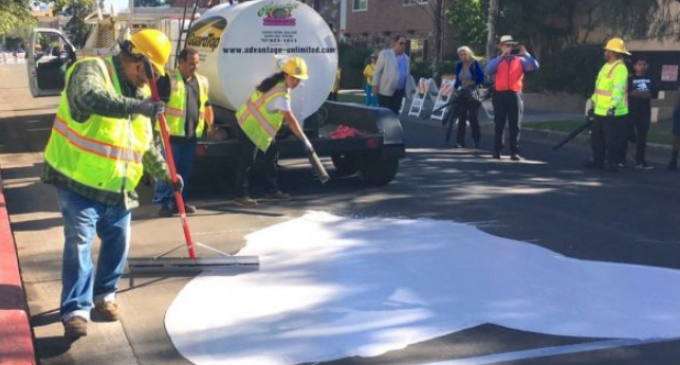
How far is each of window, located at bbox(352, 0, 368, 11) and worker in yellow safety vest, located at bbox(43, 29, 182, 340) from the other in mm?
36445

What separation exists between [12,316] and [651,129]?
1453cm

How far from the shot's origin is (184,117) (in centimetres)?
825

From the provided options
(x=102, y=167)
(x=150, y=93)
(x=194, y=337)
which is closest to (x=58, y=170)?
(x=102, y=167)

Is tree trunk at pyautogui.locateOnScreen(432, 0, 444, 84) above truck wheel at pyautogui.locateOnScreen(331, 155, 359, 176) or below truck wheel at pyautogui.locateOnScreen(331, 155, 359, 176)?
above

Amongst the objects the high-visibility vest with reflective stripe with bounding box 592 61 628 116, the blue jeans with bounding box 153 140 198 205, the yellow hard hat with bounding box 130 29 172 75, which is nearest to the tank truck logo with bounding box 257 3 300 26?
the blue jeans with bounding box 153 140 198 205

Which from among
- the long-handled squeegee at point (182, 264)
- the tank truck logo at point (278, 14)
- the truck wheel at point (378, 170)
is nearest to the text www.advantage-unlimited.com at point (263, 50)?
the tank truck logo at point (278, 14)

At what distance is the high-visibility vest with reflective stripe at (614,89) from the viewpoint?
1136 centimetres

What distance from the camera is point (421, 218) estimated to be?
27.1ft

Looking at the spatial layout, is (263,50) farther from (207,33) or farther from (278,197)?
(278,197)

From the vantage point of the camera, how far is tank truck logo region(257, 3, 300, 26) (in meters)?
9.09

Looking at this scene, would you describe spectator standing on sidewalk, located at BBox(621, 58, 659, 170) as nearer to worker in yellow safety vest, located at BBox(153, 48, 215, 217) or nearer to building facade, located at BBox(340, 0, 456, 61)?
worker in yellow safety vest, located at BBox(153, 48, 215, 217)

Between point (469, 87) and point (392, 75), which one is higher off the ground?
point (392, 75)

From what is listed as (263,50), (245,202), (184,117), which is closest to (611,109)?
(263,50)

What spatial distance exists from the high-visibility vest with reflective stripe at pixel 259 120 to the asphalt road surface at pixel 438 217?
0.76 metres
